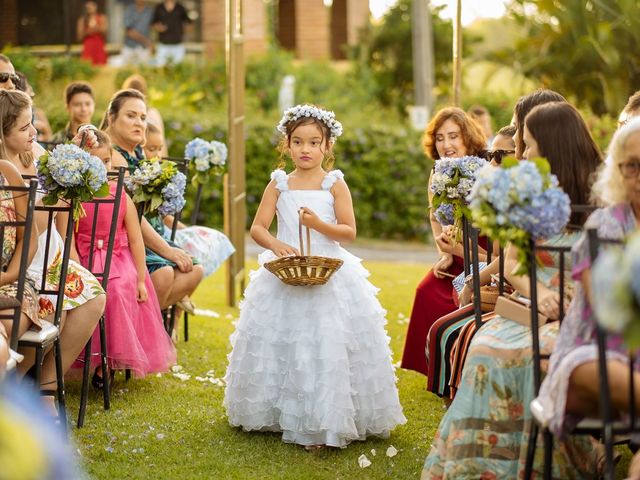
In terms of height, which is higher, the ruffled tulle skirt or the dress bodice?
Result: the dress bodice

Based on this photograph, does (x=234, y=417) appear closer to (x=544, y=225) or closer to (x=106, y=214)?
(x=106, y=214)

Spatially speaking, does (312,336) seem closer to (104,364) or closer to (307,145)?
(307,145)

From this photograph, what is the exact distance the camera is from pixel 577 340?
3869mm

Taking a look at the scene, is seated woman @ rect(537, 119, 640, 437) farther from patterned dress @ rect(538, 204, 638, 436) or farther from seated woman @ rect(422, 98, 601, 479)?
seated woman @ rect(422, 98, 601, 479)

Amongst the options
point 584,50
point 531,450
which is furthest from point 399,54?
point 531,450

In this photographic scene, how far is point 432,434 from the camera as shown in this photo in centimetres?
579

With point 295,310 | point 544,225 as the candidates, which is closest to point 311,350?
point 295,310

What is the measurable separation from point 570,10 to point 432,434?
42.1ft

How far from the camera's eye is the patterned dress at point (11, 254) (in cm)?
492

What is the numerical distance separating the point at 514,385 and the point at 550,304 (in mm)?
354

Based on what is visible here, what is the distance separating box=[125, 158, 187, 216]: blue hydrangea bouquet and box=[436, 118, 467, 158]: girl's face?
1.66 metres

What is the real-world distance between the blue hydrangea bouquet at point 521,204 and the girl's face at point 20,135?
94.2 inches

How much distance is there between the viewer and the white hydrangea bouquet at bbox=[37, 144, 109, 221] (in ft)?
16.8

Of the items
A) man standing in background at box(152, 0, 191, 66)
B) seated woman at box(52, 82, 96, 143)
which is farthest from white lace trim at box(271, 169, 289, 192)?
man standing in background at box(152, 0, 191, 66)
